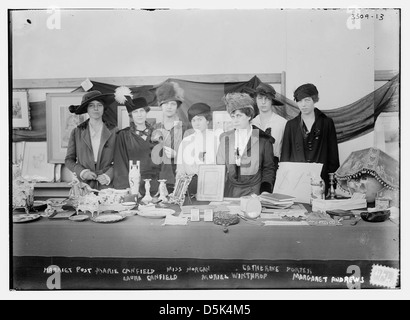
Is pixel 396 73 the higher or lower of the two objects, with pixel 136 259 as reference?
higher

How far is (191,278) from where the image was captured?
3.44 meters

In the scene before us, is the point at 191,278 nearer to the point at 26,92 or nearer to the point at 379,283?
the point at 379,283

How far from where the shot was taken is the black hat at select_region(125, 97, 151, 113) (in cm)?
346

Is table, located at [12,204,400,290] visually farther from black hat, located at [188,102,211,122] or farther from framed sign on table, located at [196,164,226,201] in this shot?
black hat, located at [188,102,211,122]

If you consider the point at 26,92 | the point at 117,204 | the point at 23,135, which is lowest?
the point at 117,204

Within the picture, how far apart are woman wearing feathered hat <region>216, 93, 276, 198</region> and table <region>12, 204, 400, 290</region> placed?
15.0 inches

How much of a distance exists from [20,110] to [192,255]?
1840 mm

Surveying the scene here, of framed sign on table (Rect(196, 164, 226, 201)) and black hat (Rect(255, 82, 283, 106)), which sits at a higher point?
black hat (Rect(255, 82, 283, 106))

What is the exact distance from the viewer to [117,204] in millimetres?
3469

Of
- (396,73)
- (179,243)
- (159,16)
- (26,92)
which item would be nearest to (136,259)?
(179,243)

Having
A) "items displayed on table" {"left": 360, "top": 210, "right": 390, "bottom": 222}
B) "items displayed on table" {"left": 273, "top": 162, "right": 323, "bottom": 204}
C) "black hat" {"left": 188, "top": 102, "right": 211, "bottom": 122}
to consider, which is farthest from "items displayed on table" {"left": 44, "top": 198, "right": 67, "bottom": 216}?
"items displayed on table" {"left": 360, "top": 210, "right": 390, "bottom": 222}

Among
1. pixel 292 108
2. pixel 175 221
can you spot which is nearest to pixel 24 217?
pixel 175 221

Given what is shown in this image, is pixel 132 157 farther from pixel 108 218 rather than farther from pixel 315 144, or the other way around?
pixel 315 144
